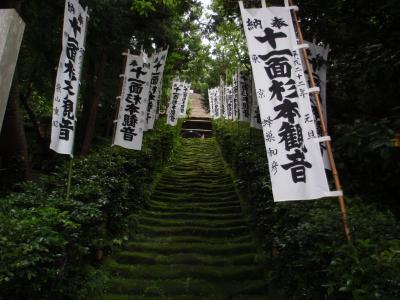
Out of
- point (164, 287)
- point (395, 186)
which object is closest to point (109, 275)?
point (164, 287)

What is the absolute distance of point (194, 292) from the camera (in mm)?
6754

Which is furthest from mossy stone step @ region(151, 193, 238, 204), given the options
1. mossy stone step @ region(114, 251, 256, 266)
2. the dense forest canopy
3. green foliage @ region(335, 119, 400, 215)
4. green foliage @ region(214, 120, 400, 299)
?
green foliage @ region(335, 119, 400, 215)

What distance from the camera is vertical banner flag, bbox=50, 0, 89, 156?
588cm

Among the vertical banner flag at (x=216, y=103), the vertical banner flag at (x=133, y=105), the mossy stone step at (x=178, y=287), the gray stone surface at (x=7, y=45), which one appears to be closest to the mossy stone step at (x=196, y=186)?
the vertical banner flag at (x=133, y=105)

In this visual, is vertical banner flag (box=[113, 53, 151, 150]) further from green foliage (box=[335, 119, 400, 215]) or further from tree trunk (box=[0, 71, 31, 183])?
green foliage (box=[335, 119, 400, 215])

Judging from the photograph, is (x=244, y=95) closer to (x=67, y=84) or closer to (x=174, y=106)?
(x=174, y=106)

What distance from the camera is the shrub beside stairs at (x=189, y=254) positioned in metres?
6.80

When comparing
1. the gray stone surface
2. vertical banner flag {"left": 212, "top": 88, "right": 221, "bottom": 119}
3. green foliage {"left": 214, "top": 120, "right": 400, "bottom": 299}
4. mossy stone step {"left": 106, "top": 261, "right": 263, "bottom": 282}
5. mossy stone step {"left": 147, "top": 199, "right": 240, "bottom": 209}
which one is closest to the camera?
the gray stone surface

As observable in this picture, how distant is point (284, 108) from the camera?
530cm

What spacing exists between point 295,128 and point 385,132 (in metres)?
1.13

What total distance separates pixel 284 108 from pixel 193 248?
13.9 ft

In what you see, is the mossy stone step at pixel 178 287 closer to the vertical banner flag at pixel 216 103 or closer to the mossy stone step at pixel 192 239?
the mossy stone step at pixel 192 239

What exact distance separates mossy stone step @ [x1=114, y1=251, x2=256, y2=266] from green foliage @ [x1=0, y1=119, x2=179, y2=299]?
37cm

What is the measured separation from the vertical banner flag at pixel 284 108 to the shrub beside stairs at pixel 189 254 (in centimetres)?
269
